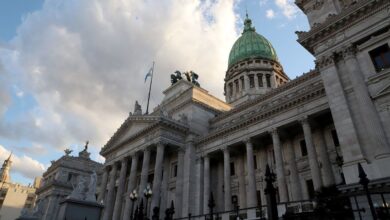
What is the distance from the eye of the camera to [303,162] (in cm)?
2545

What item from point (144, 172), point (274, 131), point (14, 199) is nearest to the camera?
point (274, 131)

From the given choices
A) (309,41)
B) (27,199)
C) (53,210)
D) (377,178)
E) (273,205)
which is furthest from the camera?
(27,199)

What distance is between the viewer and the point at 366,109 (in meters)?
16.4

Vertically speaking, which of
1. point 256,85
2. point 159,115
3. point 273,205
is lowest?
point 273,205

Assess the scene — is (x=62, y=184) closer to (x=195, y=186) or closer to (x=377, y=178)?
(x=195, y=186)

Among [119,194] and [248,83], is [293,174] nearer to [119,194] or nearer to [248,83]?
[119,194]

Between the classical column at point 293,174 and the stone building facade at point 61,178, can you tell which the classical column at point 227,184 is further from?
the stone building facade at point 61,178

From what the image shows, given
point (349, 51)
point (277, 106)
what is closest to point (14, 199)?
point (277, 106)

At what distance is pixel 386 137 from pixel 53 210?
170 feet

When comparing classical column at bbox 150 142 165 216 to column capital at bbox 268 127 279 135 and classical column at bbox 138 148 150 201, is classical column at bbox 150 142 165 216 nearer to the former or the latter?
classical column at bbox 138 148 150 201

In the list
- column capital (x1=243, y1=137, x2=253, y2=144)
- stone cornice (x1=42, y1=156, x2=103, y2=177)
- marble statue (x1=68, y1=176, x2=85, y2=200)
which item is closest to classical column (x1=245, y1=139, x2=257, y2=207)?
column capital (x1=243, y1=137, x2=253, y2=144)

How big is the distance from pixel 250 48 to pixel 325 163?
132 ft

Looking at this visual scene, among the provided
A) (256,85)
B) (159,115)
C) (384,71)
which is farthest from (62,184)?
(384,71)

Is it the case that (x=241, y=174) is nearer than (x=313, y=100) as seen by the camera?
No
